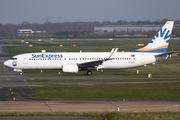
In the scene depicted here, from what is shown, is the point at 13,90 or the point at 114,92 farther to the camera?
the point at 13,90

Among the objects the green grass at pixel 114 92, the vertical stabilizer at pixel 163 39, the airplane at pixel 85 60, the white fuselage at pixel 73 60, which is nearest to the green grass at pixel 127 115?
the green grass at pixel 114 92

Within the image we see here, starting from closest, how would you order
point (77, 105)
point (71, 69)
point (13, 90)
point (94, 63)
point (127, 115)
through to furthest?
point (127, 115) → point (77, 105) → point (13, 90) → point (71, 69) → point (94, 63)

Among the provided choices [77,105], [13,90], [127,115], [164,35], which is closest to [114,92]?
[77,105]

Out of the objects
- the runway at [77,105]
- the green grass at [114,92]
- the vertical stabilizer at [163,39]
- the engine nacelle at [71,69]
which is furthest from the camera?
the vertical stabilizer at [163,39]

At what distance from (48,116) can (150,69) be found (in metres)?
36.5

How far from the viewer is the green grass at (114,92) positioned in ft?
93.4

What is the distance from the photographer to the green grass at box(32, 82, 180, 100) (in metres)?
28.5

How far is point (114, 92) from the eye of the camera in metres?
31.1

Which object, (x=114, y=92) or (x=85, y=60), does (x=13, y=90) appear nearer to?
(x=114, y=92)

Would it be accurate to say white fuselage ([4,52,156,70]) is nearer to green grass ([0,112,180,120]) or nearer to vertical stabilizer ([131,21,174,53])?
vertical stabilizer ([131,21,174,53])

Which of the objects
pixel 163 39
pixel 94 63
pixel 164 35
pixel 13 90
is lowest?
pixel 13 90

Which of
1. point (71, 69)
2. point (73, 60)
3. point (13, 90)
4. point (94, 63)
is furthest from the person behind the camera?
point (73, 60)

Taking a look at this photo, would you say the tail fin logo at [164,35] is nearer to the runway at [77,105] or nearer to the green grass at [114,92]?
the green grass at [114,92]

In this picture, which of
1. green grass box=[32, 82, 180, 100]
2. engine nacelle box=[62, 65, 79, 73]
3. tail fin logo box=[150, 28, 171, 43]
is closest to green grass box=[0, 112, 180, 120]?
green grass box=[32, 82, 180, 100]
